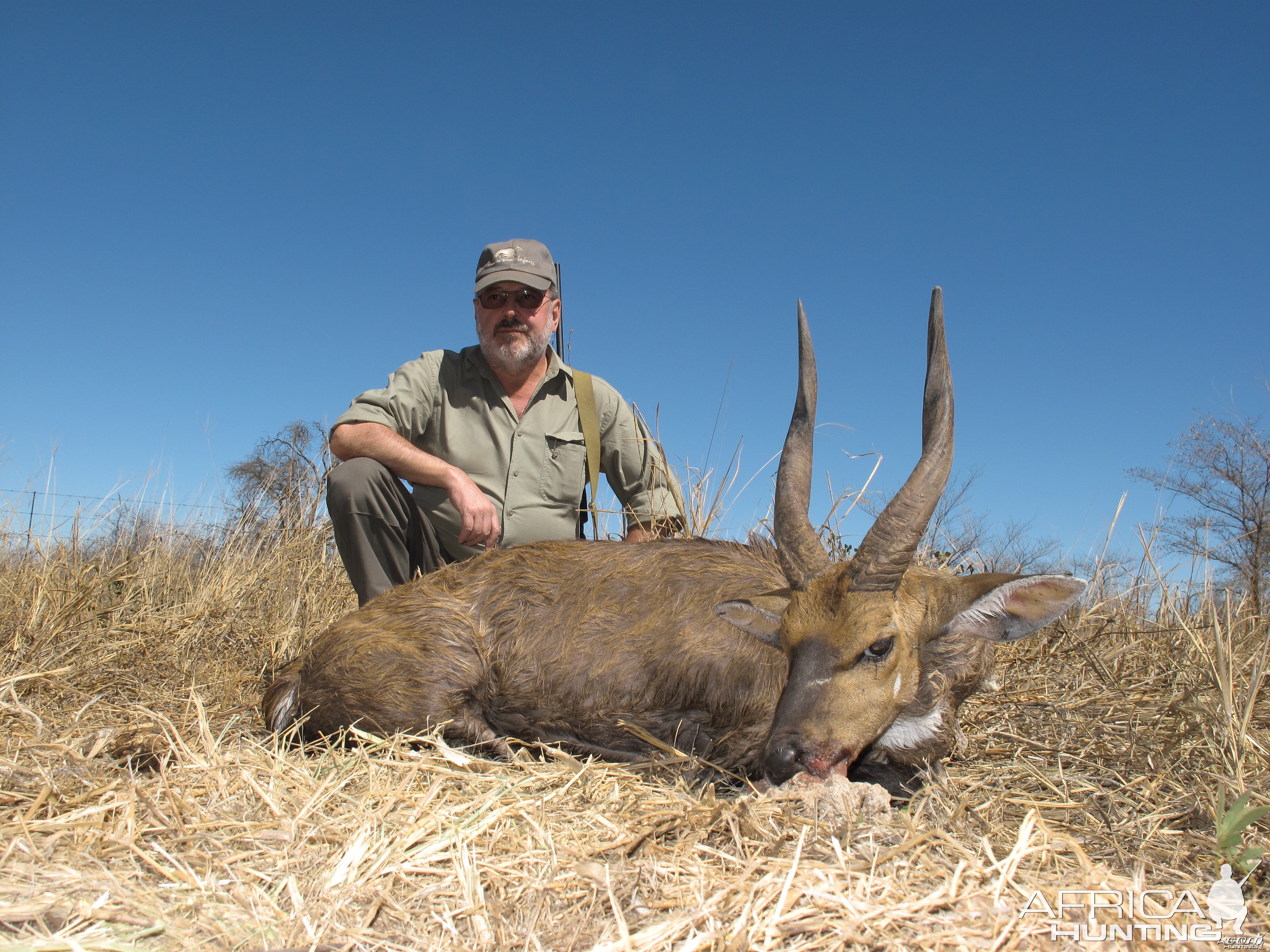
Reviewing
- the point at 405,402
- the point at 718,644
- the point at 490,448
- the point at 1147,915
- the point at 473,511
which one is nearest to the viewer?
the point at 1147,915

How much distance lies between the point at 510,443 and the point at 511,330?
0.81 m

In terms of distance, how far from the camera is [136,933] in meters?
1.82

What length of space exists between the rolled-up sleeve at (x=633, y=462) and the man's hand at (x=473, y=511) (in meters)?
1.46

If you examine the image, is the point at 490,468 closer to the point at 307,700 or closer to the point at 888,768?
the point at 307,700

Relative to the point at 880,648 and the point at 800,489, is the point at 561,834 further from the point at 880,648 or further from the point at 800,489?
the point at 800,489

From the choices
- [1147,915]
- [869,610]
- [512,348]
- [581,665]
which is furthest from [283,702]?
[1147,915]

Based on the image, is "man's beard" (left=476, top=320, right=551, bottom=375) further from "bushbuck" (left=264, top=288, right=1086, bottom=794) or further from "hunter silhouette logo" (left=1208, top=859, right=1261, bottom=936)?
"hunter silhouette logo" (left=1208, top=859, right=1261, bottom=936)

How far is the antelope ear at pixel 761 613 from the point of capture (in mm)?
3287

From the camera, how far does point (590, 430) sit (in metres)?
5.80

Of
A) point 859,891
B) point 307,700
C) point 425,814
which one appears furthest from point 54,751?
point 859,891

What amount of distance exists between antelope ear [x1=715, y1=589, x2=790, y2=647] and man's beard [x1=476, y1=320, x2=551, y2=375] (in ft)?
9.61

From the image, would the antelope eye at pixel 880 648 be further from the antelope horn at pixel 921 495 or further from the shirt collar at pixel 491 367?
the shirt collar at pixel 491 367

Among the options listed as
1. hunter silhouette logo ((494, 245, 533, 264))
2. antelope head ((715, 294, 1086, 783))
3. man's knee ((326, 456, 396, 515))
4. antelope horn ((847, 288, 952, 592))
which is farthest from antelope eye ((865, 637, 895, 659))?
hunter silhouette logo ((494, 245, 533, 264))

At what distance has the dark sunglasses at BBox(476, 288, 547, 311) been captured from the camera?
5.79 meters
